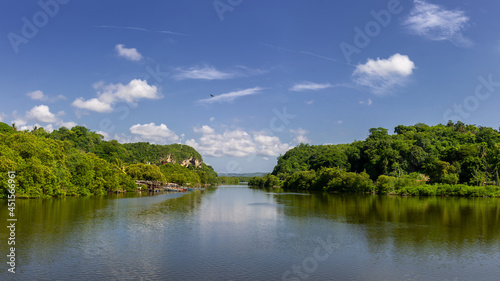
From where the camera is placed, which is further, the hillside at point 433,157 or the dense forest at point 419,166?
the hillside at point 433,157

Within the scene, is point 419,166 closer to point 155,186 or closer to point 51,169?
point 155,186

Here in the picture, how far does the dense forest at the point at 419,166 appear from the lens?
362ft

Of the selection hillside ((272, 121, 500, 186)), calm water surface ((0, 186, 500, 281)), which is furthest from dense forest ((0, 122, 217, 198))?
hillside ((272, 121, 500, 186))

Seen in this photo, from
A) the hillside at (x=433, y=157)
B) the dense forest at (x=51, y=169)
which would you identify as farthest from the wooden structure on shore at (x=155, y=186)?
the hillside at (x=433, y=157)

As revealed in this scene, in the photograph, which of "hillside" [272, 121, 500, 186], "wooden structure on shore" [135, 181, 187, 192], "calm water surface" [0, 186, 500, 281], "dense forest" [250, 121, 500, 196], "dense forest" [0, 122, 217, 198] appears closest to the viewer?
"calm water surface" [0, 186, 500, 281]

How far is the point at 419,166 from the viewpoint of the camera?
146375mm

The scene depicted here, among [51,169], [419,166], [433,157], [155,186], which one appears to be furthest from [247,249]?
[419,166]

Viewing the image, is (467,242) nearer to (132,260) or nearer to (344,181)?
(132,260)

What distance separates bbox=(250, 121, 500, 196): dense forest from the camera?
110188mm

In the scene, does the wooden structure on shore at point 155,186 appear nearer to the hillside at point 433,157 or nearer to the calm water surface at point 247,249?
the calm water surface at point 247,249

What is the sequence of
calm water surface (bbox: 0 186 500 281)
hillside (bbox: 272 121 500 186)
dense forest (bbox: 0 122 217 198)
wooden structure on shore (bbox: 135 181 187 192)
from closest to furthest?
1. calm water surface (bbox: 0 186 500 281)
2. dense forest (bbox: 0 122 217 198)
3. hillside (bbox: 272 121 500 186)
4. wooden structure on shore (bbox: 135 181 187 192)

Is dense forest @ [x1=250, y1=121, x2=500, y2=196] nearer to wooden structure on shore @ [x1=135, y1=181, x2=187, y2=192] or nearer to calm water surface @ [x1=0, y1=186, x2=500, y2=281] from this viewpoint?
wooden structure on shore @ [x1=135, y1=181, x2=187, y2=192]

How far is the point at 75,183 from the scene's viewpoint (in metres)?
81.6

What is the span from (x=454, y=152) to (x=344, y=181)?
135 ft
